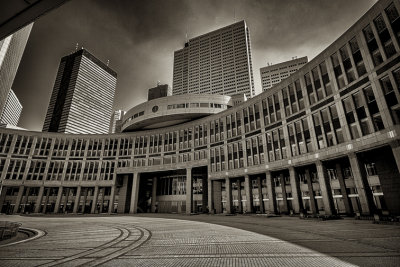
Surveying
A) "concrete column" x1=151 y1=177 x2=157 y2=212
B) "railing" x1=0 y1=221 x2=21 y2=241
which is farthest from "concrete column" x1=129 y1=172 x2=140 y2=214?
"railing" x1=0 y1=221 x2=21 y2=241

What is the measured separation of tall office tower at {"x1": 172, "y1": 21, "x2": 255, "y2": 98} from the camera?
150 meters

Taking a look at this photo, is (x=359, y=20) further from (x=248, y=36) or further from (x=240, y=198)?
(x=248, y=36)

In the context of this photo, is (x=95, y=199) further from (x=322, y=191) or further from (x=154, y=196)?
(x=322, y=191)

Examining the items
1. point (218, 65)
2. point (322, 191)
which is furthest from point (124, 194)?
point (218, 65)

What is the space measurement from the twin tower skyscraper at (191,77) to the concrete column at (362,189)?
120 metres

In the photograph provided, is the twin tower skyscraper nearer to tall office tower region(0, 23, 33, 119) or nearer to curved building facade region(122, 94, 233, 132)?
curved building facade region(122, 94, 233, 132)

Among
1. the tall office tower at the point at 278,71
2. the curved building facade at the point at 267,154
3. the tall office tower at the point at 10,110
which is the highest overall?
the tall office tower at the point at 278,71

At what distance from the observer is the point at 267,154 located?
127 ft

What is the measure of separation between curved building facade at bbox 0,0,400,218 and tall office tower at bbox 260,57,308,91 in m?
138

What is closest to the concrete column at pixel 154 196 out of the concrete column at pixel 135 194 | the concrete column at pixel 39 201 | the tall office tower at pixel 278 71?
the concrete column at pixel 135 194

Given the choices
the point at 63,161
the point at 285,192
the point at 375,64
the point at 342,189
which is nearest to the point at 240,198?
the point at 285,192

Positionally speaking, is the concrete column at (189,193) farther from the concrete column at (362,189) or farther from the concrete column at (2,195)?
the concrete column at (2,195)

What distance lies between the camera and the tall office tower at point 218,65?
150 metres

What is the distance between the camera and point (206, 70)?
159 m
